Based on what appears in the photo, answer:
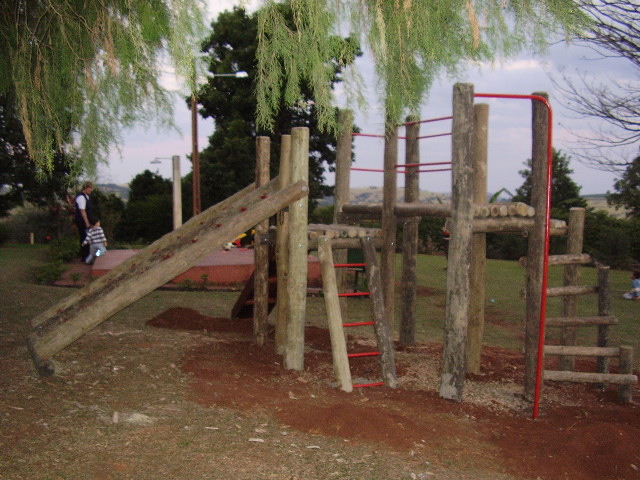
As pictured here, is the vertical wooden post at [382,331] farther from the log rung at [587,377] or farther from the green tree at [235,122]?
the green tree at [235,122]

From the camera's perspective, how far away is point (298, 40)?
5.57 m

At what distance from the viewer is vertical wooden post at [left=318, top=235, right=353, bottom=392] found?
17.9 ft

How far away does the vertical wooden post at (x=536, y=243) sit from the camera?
5.32 metres

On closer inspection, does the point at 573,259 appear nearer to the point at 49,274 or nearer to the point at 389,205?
the point at 389,205

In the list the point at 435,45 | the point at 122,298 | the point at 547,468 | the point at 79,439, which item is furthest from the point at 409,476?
the point at 435,45

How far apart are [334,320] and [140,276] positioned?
5.60ft

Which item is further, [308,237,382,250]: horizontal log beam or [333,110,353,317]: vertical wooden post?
[333,110,353,317]: vertical wooden post

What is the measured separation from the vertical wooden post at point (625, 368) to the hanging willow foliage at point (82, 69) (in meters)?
4.81

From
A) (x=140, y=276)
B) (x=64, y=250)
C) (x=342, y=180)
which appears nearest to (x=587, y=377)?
(x=342, y=180)

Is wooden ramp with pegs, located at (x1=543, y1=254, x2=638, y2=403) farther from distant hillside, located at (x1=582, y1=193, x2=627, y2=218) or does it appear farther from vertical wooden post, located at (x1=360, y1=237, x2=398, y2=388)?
distant hillside, located at (x1=582, y1=193, x2=627, y2=218)

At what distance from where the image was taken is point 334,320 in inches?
218

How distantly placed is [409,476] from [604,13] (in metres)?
12.9

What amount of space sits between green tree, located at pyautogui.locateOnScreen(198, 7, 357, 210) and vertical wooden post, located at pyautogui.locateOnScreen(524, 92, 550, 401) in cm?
1708

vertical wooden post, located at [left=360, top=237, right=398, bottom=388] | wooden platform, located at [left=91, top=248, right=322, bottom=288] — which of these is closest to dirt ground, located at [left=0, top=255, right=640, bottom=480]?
vertical wooden post, located at [left=360, top=237, right=398, bottom=388]
